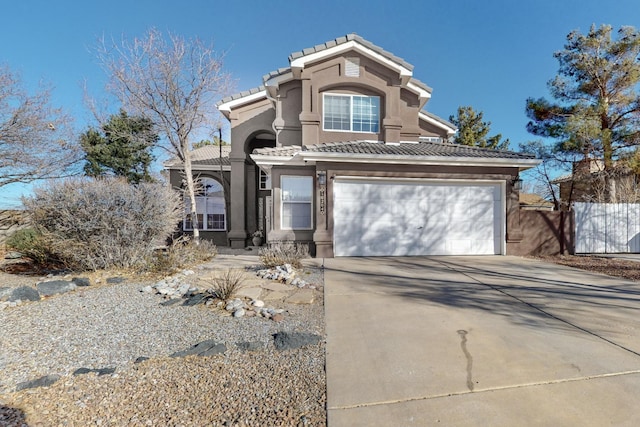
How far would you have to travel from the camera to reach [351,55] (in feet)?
34.9

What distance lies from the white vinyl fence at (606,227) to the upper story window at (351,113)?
8102 millimetres

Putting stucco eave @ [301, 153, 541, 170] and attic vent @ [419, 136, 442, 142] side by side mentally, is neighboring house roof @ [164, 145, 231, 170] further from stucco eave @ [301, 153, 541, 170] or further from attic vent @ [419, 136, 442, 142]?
attic vent @ [419, 136, 442, 142]

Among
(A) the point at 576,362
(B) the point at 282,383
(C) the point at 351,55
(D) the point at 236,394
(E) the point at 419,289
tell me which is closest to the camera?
(D) the point at 236,394

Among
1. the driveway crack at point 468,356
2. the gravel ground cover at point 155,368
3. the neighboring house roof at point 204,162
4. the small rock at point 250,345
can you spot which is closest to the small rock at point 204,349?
the gravel ground cover at point 155,368

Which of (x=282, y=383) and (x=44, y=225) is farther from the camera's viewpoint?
(x=44, y=225)

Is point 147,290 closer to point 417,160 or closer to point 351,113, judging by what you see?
point 417,160

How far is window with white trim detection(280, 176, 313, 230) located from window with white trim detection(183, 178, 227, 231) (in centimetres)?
560

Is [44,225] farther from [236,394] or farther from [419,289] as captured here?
[419,289]

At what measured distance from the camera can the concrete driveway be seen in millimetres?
2184

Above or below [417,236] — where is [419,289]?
below

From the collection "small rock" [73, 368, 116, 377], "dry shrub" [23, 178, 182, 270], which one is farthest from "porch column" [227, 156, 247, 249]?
"small rock" [73, 368, 116, 377]

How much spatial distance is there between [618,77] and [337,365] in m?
17.6

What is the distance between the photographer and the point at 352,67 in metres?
10.7

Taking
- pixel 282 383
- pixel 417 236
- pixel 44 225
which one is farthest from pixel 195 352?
pixel 417 236
